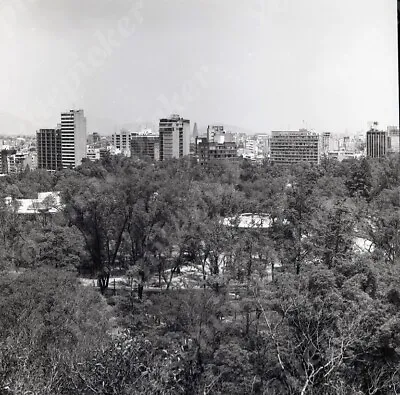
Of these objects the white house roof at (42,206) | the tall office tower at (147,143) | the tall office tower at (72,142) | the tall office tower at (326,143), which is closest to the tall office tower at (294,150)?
the tall office tower at (326,143)

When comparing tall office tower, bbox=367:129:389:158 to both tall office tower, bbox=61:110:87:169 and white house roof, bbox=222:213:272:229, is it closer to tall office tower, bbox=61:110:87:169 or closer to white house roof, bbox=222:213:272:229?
white house roof, bbox=222:213:272:229

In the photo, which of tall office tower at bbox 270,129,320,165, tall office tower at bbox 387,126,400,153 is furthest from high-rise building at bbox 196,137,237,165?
tall office tower at bbox 387,126,400,153

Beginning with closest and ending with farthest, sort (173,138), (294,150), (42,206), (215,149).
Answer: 1. (42,206)
2. (215,149)
3. (173,138)
4. (294,150)

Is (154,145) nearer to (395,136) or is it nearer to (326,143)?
(326,143)

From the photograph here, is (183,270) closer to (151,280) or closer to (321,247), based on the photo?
(151,280)

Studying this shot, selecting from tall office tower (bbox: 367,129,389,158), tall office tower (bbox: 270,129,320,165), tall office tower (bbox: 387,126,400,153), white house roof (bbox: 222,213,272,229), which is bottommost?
white house roof (bbox: 222,213,272,229)

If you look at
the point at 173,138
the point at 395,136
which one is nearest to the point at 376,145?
the point at 173,138
